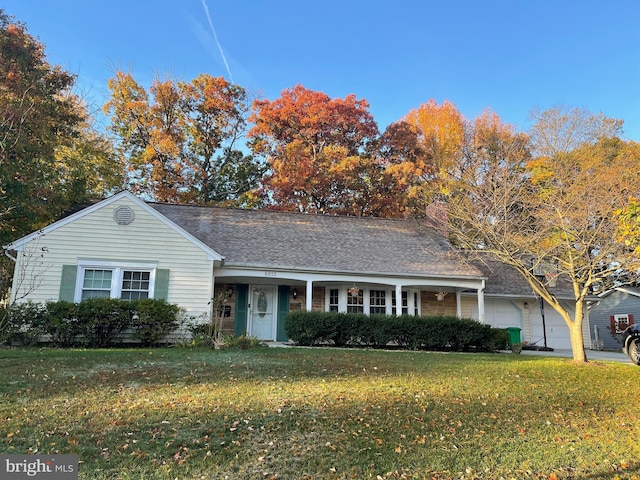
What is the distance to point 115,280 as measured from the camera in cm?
1248

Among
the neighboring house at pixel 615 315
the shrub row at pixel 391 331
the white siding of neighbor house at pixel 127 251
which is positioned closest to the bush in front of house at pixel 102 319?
Result: the white siding of neighbor house at pixel 127 251

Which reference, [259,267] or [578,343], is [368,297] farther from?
[578,343]

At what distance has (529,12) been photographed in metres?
14.1

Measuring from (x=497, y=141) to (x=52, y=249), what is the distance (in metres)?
23.4

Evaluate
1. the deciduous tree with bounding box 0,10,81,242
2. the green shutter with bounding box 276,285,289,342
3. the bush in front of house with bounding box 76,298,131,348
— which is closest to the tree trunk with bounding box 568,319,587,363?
the green shutter with bounding box 276,285,289,342

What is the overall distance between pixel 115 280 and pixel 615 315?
26.5 m

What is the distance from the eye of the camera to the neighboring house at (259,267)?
1235 centimetres

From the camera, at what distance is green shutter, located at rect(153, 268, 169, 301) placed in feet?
40.9

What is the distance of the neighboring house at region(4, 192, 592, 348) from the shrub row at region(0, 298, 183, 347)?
2.75ft

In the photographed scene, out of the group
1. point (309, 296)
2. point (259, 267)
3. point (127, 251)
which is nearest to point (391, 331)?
point (309, 296)

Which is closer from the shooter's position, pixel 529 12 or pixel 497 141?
pixel 529 12

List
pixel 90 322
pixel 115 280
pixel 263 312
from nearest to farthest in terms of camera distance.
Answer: pixel 90 322, pixel 115 280, pixel 263 312

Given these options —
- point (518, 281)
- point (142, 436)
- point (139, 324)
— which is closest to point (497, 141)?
point (518, 281)

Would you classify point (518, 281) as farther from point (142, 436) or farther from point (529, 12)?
point (142, 436)
